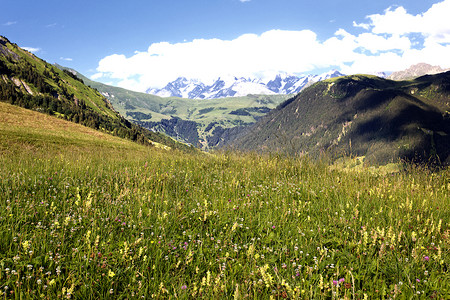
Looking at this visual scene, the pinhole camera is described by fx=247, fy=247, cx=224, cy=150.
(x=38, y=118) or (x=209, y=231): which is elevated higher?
(x=38, y=118)

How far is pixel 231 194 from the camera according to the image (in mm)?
6371

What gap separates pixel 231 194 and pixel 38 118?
71925 mm

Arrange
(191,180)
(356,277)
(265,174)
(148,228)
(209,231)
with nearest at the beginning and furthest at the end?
(356,277)
(148,228)
(209,231)
(191,180)
(265,174)

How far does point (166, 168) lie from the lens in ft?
29.6

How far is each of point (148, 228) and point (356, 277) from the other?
3251mm

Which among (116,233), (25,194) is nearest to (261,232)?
(116,233)

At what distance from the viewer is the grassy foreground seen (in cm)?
306

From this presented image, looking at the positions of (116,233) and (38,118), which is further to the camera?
(38,118)

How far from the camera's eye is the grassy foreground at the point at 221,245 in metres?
3.06

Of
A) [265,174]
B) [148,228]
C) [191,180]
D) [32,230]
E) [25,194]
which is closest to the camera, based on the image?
[32,230]

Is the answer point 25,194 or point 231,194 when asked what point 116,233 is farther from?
point 231,194

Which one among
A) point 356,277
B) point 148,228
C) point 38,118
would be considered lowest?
point 356,277

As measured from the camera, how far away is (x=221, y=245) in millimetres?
4188

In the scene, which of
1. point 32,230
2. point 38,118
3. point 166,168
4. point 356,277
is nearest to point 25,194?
point 32,230
